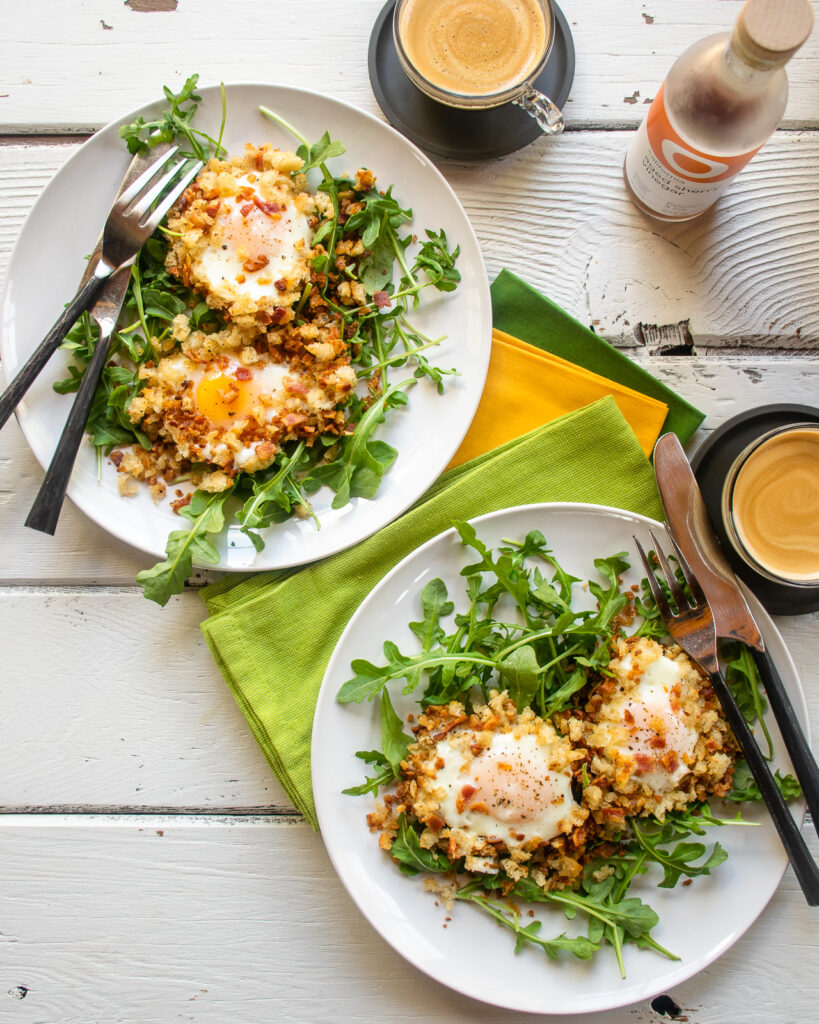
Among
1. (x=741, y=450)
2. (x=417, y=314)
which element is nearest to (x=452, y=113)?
(x=417, y=314)

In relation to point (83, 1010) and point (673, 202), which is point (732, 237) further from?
point (83, 1010)

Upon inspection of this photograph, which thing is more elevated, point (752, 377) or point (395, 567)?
point (752, 377)

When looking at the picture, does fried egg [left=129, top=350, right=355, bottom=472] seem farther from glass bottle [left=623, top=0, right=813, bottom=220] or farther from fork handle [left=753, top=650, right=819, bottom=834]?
fork handle [left=753, top=650, right=819, bottom=834]

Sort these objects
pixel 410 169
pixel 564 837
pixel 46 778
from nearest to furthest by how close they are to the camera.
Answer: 1. pixel 564 837
2. pixel 410 169
3. pixel 46 778

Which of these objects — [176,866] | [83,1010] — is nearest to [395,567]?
[176,866]

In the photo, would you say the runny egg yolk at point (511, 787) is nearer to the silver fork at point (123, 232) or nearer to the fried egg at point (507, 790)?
the fried egg at point (507, 790)
